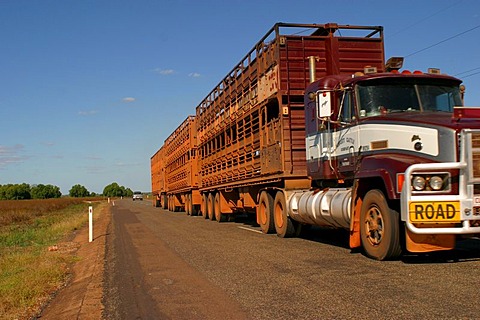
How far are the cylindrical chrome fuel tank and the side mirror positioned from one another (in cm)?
148

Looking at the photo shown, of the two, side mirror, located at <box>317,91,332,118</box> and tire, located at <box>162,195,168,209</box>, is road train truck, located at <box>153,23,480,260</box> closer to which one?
side mirror, located at <box>317,91,332,118</box>

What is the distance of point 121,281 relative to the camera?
25.9 ft

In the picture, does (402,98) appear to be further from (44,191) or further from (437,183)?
(44,191)

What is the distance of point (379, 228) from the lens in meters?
8.37

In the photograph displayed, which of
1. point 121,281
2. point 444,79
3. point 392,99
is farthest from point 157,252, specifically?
point 444,79

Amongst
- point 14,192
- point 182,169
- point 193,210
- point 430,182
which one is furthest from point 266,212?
point 14,192

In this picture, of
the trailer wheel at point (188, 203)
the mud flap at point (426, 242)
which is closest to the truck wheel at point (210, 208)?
the trailer wheel at point (188, 203)

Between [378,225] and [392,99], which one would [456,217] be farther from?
[392,99]

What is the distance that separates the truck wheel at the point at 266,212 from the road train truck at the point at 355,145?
27 mm

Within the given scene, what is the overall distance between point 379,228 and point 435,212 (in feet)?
4.01

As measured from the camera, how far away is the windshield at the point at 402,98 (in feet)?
28.8

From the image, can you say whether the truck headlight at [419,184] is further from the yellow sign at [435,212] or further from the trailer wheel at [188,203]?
the trailer wheel at [188,203]

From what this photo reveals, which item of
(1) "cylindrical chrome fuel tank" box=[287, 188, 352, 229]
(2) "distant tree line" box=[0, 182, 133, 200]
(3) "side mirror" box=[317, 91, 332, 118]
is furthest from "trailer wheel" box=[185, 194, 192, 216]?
(2) "distant tree line" box=[0, 182, 133, 200]

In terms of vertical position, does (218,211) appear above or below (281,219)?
below
